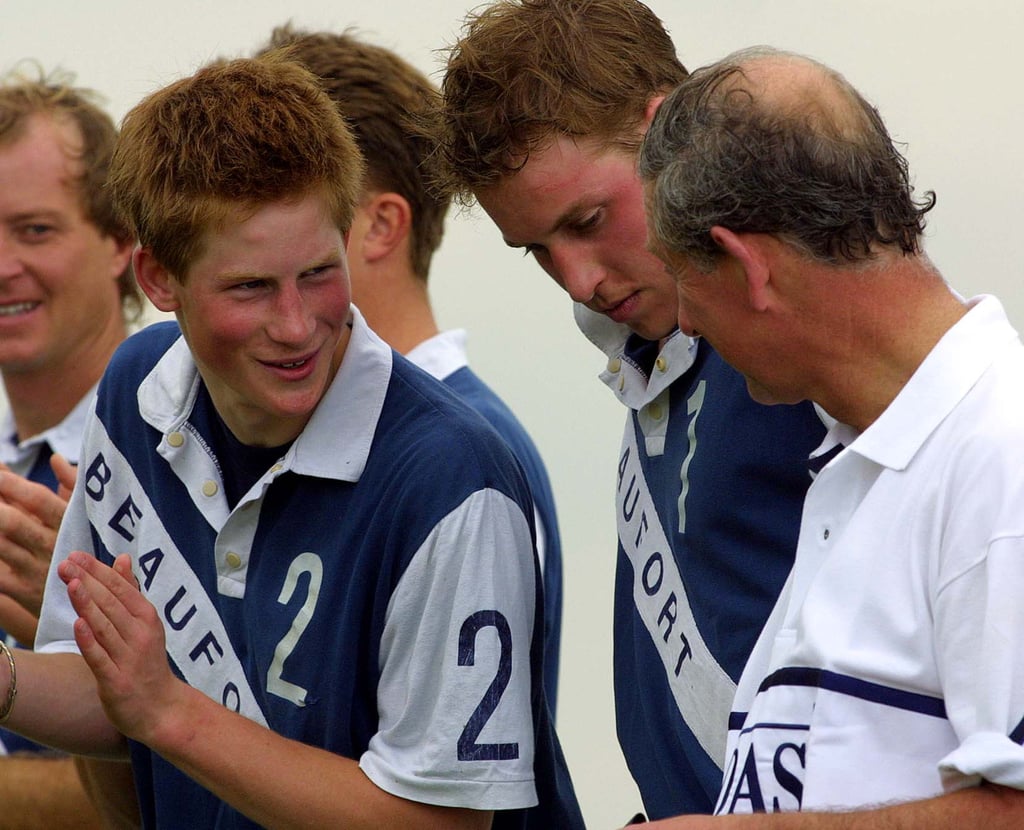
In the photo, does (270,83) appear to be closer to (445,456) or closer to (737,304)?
(445,456)

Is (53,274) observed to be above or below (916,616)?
above

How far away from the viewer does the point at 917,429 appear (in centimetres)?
127

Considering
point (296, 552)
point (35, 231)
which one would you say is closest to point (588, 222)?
point (296, 552)

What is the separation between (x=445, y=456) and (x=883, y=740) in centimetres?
68

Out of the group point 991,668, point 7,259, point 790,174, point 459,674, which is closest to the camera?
point 991,668

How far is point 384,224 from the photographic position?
8.98 feet

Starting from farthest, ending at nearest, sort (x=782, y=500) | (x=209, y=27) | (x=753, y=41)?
(x=209, y=27), (x=753, y=41), (x=782, y=500)

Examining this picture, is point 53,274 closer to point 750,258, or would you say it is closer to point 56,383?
point 56,383

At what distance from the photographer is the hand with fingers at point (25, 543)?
7.36ft

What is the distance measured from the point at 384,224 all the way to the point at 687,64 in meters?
Result: 0.80

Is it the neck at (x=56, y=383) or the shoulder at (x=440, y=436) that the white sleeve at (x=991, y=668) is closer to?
the shoulder at (x=440, y=436)

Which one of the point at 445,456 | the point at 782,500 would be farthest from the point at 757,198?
the point at 445,456

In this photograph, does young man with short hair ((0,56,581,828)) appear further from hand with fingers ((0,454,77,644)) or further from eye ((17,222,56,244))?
eye ((17,222,56,244))

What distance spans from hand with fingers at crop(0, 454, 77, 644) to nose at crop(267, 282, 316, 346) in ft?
2.25
